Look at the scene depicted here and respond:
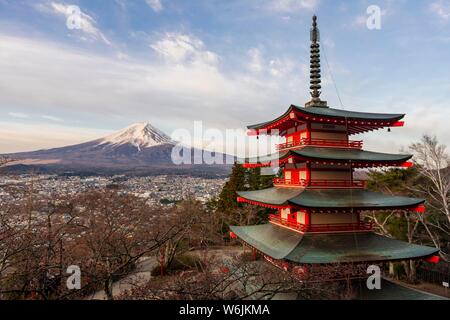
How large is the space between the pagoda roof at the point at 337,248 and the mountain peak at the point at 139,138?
331 feet

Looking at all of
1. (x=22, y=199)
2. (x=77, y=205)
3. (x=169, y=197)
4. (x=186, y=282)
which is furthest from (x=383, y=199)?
(x=169, y=197)

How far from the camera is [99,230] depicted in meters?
15.4

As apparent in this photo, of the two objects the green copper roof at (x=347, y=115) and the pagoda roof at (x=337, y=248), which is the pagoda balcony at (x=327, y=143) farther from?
the pagoda roof at (x=337, y=248)

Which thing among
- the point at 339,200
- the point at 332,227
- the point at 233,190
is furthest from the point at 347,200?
the point at 233,190

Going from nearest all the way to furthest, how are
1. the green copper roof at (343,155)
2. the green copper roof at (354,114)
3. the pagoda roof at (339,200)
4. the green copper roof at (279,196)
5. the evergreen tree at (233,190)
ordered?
the pagoda roof at (339,200), the green copper roof at (343,155), the green copper roof at (354,114), the green copper roof at (279,196), the evergreen tree at (233,190)

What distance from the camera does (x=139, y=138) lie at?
392 ft

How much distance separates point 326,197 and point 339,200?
56 centimetres

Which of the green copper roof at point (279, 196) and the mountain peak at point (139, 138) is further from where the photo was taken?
the mountain peak at point (139, 138)

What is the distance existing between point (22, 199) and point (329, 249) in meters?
17.1

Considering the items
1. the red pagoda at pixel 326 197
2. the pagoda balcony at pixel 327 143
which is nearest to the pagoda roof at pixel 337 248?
the red pagoda at pixel 326 197

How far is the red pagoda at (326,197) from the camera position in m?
11.2

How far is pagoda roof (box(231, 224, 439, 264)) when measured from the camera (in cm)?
1069

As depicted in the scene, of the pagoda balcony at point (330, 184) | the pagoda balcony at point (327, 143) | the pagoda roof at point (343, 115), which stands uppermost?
the pagoda roof at point (343, 115)

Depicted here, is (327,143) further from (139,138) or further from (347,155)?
(139,138)
